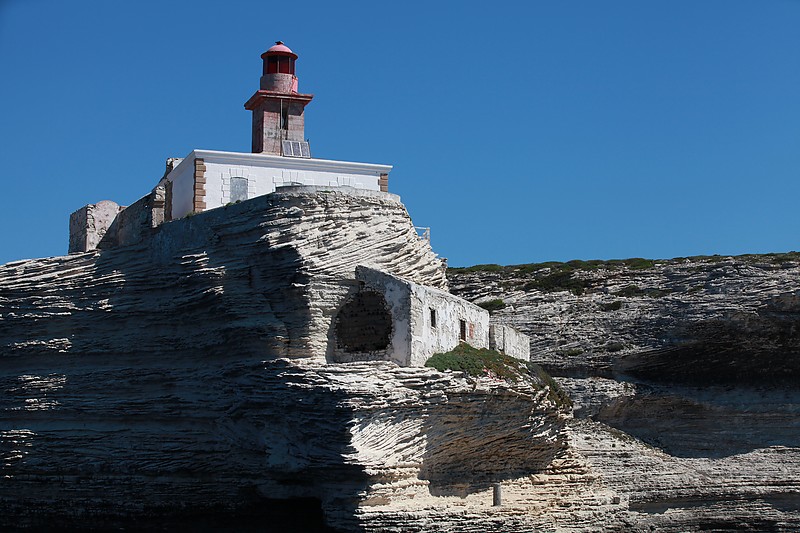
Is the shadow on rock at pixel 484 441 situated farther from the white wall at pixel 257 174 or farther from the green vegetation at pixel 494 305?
the green vegetation at pixel 494 305

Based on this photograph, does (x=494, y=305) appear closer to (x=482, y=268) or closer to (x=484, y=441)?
(x=482, y=268)

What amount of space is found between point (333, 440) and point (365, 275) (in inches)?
233

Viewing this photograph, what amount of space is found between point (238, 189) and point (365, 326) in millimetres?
7966

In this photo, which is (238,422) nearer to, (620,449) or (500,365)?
(500,365)

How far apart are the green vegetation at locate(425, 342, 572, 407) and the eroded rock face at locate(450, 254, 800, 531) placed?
316 inches

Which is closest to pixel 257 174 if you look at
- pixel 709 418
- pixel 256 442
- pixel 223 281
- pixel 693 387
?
pixel 223 281

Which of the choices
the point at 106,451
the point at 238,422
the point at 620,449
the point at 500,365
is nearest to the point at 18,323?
the point at 106,451

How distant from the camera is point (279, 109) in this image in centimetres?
5231

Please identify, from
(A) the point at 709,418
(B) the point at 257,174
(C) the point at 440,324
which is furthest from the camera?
(A) the point at 709,418

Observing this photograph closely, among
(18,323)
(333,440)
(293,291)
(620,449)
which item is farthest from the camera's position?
(620,449)

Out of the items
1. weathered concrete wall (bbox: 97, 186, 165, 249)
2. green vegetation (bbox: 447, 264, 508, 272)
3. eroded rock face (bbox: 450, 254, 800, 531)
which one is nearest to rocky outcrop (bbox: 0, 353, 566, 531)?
weathered concrete wall (bbox: 97, 186, 165, 249)

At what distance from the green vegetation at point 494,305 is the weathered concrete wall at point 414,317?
54.6 feet

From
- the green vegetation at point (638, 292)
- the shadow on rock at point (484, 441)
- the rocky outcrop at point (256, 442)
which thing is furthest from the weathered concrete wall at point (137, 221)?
the green vegetation at point (638, 292)

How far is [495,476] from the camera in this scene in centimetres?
4684
